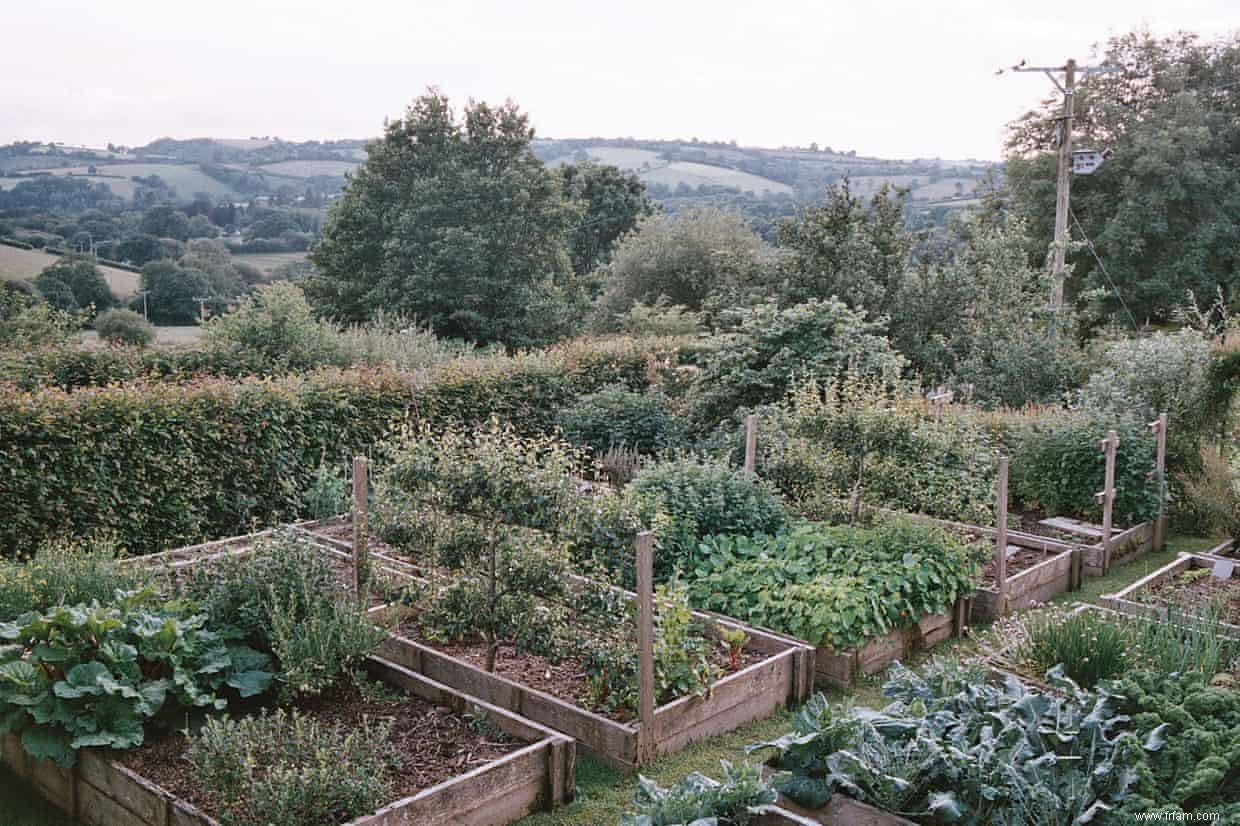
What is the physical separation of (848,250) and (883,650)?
419 inches

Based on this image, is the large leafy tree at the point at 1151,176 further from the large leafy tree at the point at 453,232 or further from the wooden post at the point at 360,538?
the wooden post at the point at 360,538

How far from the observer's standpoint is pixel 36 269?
25.5 metres

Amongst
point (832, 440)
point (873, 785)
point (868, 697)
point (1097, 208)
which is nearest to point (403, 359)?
point (832, 440)

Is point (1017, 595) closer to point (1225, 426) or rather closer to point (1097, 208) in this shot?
point (1225, 426)

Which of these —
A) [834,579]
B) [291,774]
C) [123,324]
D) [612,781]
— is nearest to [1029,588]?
[834,579]

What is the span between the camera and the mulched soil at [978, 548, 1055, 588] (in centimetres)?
791

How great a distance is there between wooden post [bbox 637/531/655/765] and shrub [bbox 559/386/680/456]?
246 inches

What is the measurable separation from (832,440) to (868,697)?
2.54 m

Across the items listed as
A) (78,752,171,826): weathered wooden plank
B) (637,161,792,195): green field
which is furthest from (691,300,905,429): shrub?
(637,161,792,195): green field

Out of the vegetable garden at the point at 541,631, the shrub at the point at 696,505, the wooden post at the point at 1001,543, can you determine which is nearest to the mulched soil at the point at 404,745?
the vegetable garden at the point at 541,631

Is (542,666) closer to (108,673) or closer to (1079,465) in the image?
(108,673)

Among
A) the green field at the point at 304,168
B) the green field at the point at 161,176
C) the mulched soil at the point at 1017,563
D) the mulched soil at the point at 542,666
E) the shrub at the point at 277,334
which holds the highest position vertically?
the green field at the point at 304,168

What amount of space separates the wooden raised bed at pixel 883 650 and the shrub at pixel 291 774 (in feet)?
9.47

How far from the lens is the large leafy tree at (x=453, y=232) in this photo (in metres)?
26.2
